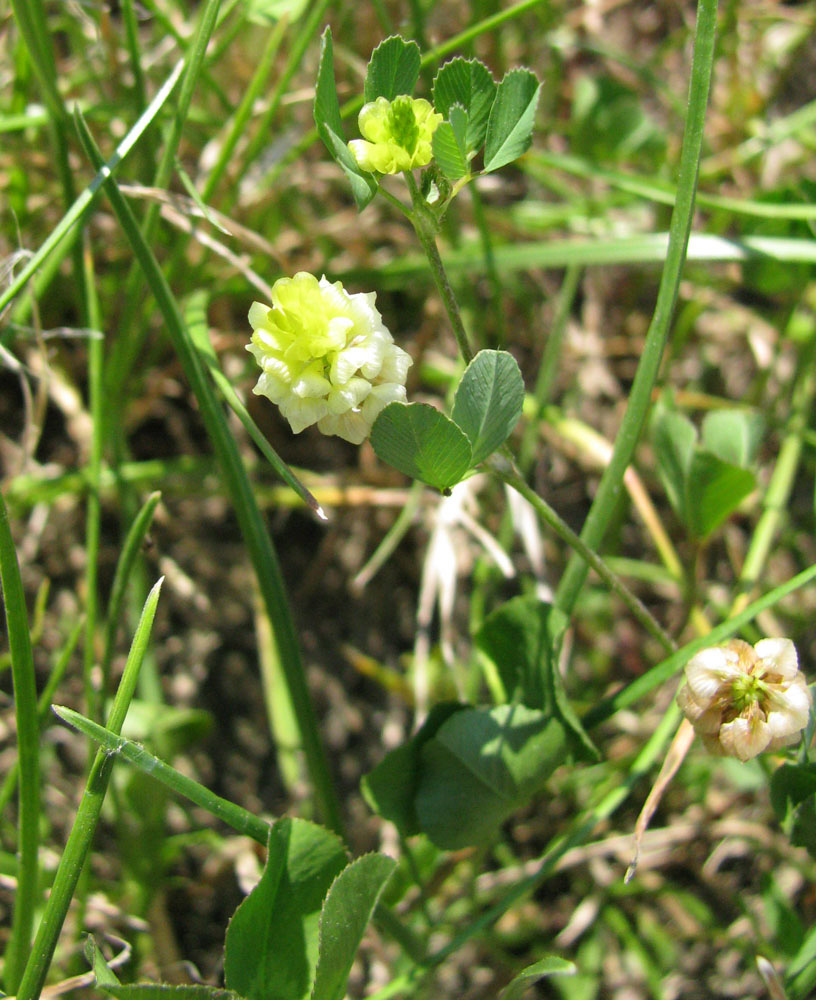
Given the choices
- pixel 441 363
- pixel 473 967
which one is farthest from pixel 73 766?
pixel 441 363

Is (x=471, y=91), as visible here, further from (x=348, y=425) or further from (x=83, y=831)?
(x=83, y=831)

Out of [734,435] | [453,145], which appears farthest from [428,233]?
[734,435]

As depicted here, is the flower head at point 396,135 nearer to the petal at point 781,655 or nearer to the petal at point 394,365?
the petal at point 394,365

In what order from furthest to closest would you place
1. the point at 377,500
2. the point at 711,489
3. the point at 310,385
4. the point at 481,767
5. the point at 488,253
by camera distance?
the point at 377,500
the point at 488,253
the point at 711,489
the point at 481,767
the point at 310,385

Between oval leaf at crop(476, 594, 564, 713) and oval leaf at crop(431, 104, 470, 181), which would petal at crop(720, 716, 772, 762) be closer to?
oval leaf at crop(476, 594, 564, 713)

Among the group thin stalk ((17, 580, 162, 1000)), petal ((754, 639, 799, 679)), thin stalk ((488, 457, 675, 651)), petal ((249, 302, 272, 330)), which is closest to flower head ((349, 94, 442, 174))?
petal ((249, 302, 272, 330))
